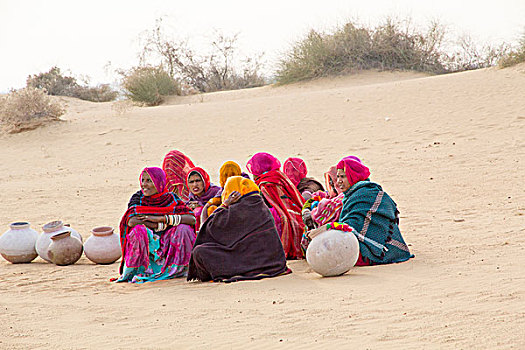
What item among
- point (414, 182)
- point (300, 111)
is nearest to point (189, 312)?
point (414, 182)

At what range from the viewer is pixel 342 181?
24.2 feet

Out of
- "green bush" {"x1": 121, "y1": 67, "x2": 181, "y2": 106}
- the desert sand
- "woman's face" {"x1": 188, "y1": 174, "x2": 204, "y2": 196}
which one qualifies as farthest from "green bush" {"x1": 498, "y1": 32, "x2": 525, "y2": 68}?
"woman's face" {"x1": 188, "y1": 174, "x2": 204, "y2": 196}

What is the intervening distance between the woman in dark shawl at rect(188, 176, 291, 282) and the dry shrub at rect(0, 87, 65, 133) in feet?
55.1

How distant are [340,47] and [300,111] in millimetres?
9611

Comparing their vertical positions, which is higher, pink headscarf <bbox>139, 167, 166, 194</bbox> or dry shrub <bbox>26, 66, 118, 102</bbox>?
dry shrub <bbox>26, 66, 118, 102</bbox>

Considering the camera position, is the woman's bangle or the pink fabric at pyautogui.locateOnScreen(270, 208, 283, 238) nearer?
the woman's bangle

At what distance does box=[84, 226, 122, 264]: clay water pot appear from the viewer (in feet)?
27.2

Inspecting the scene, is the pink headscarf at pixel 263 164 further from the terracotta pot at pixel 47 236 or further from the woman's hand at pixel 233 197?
the terracotta pot at pixel 47 236

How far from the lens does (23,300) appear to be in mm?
6605

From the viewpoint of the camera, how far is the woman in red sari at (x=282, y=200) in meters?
8.06

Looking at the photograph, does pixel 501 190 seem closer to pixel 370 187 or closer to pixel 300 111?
pixel 370 187

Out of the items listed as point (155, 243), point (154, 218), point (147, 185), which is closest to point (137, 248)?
point (155, 243)

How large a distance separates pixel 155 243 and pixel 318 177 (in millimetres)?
7715

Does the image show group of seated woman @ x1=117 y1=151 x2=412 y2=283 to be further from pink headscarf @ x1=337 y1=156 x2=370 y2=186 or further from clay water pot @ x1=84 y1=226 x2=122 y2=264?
clay water pot @ x1=84 y1=226 x2=122 y2=264
